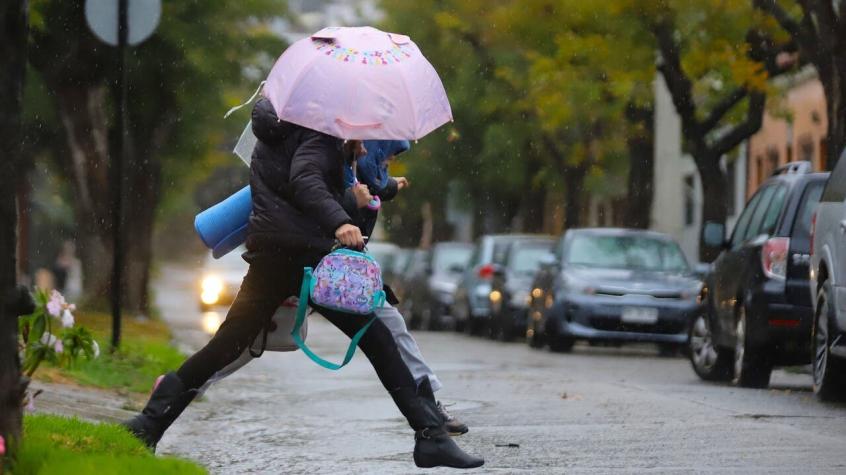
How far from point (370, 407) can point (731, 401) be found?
2.30 m

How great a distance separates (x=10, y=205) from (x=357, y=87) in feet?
7.28

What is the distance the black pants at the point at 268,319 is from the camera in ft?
24.7

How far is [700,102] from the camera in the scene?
3966cm

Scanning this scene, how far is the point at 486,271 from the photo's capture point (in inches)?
1148

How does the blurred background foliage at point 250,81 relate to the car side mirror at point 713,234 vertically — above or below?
above

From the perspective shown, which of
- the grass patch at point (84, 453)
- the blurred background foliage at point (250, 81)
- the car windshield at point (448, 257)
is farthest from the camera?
the car windshield at point (448, 257)

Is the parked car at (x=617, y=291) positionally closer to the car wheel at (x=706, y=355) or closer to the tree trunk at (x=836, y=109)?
the tree trunk at (x=836, y=109)

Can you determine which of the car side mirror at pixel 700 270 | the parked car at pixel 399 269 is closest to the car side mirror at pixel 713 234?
the car side mirror at pixel 700 270

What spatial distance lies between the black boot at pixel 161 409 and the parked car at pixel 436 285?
24476 millimetres

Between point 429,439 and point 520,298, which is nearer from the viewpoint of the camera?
point 429,439

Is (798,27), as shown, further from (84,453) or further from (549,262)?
(84,453)

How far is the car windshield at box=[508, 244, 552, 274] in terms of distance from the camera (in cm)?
2761

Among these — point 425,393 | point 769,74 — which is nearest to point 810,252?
point 425,393

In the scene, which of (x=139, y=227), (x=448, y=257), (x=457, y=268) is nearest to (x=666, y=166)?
(x=448, y=257)
